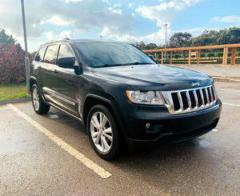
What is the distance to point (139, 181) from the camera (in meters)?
2.69

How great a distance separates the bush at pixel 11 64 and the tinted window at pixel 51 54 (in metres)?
6.88

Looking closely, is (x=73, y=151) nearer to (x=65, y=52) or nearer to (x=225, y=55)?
(x=65, y=52)

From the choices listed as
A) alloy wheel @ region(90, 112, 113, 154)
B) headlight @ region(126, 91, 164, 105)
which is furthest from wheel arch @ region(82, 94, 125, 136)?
headlight @ region(126, 91, 164, 105)

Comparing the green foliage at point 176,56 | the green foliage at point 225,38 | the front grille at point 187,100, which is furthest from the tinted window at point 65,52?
the green foliage at point 225,38

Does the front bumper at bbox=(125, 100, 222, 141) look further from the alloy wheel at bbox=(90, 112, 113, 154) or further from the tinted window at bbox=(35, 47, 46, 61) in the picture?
the tinted window at bbox=(35, 47, 46, 61)

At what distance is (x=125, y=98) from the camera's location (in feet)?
8.93

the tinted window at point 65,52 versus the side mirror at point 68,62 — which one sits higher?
the tinted window at point 65,52

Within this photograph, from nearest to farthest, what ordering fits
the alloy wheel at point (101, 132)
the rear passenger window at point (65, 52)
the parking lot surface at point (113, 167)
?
the parking lot surface at point (113, 167), the alloy wheel at point (101, 132), the rear passenger window at point (65, 52)

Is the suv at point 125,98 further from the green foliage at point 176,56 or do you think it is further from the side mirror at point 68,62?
the green foliage at point 176,56

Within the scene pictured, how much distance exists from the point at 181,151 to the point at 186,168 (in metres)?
0.52

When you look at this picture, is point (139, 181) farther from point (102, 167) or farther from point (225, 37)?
point (225, 37)

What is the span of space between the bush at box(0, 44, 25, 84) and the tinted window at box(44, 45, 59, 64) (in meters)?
6.88

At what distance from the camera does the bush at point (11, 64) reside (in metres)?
11.0

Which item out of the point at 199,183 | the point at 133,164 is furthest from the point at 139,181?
the point at 199,183
